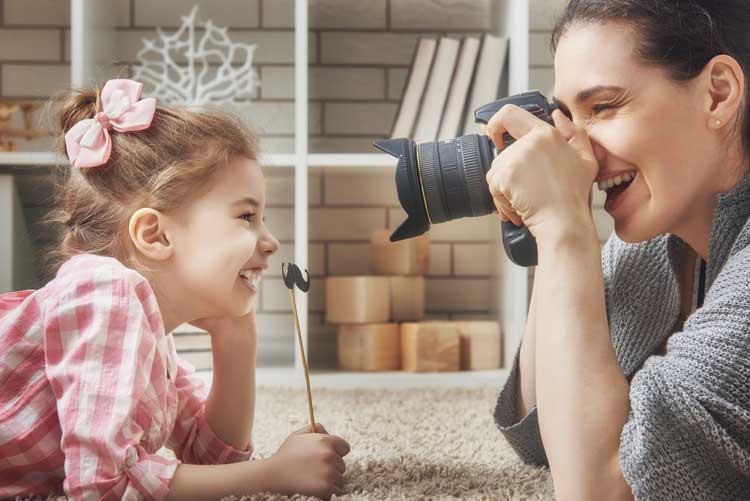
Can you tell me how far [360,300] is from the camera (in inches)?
78.0

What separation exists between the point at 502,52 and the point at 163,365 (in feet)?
4.31

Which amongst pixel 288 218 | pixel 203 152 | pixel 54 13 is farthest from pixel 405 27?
pixel 203 152

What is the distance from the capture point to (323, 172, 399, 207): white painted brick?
91.0 inches

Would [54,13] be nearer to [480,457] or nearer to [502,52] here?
[502,52]

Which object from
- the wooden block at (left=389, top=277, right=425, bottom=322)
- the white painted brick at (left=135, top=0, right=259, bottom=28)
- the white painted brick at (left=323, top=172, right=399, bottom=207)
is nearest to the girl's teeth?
the wooden block at (left=389, top=277, right=425, bottom=322)

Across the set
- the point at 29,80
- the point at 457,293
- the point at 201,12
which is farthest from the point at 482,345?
the point at 29,80

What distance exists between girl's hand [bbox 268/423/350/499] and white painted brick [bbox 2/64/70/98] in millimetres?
1672

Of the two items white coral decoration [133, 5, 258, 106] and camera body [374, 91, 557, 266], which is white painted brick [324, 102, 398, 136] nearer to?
white coral decoration [133, 5, 258, 106]

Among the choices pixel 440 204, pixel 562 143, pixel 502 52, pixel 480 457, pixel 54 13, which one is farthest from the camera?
pixel 54 13

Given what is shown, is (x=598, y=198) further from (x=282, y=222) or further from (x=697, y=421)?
(x=697, y=421)

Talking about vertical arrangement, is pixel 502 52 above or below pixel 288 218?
above

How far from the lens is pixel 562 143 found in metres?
0.83

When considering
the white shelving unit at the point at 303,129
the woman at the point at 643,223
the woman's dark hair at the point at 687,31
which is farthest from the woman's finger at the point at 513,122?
the white shelving unit at the point at 303,129

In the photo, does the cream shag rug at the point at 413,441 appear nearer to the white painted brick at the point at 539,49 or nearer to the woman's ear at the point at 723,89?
the woman's ear at the point at 723,89
